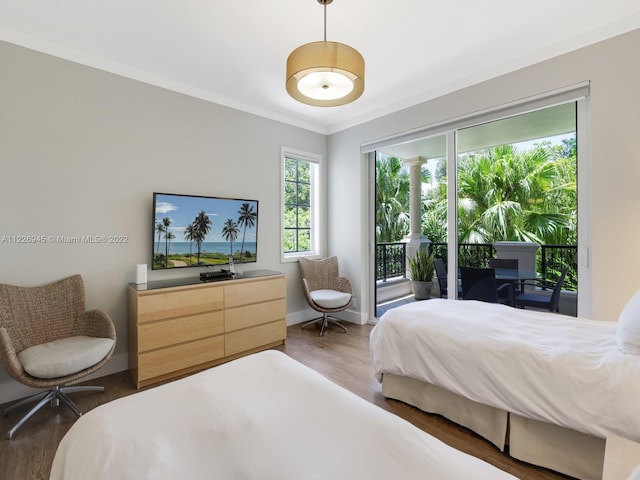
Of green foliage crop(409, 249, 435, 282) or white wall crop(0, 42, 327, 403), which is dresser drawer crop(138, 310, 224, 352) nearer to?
white wall crop(0, 42, 327, 403)

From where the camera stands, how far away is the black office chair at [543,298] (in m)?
2.89

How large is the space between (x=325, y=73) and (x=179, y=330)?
8.07ft

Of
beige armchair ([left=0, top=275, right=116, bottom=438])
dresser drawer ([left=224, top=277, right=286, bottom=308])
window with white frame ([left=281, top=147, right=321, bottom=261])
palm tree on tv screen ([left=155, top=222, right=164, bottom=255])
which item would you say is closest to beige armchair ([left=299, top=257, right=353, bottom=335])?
window with white frame ([left=281, top=147, right=321, bottom=261])

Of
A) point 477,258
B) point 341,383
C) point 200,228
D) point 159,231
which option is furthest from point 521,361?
point 159,231

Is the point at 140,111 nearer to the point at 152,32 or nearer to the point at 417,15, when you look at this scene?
the point at 152,32

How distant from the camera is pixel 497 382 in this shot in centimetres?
176

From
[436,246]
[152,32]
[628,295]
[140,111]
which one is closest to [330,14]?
[152,32]

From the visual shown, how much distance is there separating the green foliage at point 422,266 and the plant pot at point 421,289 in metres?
0.05

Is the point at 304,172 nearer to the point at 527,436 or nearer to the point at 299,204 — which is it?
the point at 299,204

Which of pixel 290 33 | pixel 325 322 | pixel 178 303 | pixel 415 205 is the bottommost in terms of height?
pixel 325 322

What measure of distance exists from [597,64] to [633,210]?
3.97 ft

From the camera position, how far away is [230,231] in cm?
367

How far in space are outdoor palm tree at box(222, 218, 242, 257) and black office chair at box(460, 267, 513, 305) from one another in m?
2.63

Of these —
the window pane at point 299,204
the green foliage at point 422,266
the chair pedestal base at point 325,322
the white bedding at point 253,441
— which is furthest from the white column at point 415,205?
the white bedding at point 253,441
